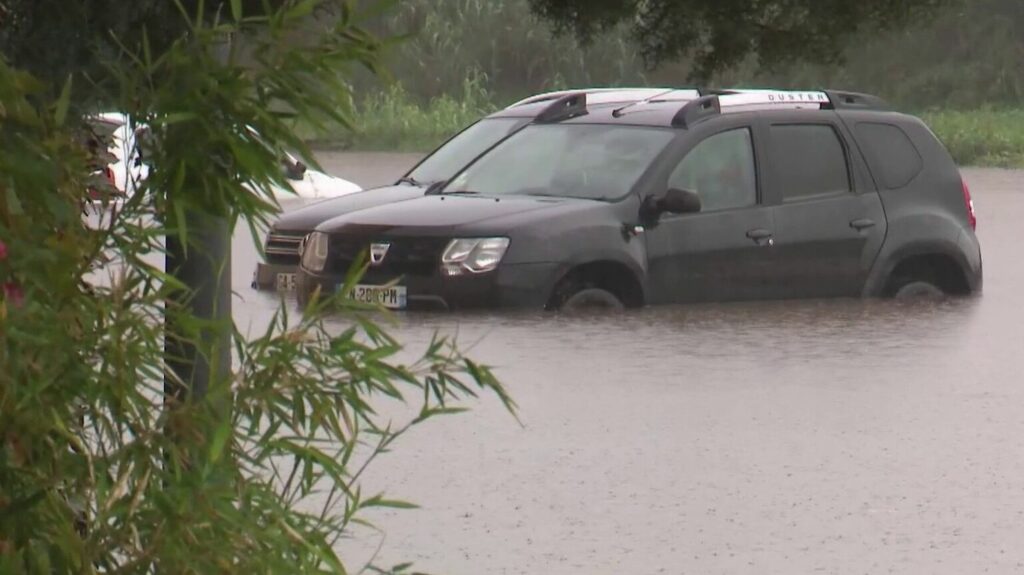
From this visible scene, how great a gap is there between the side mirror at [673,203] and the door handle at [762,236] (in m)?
0.47

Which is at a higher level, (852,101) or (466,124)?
(852,101)

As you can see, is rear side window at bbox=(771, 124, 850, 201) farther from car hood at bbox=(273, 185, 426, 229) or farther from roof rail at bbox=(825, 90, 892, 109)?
car hood at bbox=(273, 185, 426, 229)

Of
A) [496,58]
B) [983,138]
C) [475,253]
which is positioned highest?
[496,58]

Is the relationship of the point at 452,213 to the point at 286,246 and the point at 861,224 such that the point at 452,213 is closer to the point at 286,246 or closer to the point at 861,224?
the point at 286,246

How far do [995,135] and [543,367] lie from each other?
30339 millimetres

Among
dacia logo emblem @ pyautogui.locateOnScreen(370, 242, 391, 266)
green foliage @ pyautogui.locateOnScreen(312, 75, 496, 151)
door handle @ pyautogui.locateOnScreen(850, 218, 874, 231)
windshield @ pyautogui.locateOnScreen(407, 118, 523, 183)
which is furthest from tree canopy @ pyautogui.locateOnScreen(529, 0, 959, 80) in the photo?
green foliage @ pyautogui.locateOnScreen(312, 75, 496, 151)

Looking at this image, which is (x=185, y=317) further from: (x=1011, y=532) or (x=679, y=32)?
(x=1011, y=532)

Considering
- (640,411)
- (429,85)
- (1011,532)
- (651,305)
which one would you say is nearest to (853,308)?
(651,305)

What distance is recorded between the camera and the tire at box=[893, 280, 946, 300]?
579 inches

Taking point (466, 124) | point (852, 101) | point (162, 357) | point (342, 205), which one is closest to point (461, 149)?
point (342, 205)

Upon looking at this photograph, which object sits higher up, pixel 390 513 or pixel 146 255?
pixel 146 255

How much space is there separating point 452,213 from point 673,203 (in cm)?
126

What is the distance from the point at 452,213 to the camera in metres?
13.3

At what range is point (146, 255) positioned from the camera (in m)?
4.64
